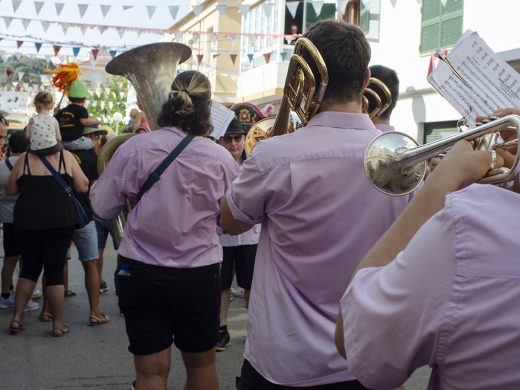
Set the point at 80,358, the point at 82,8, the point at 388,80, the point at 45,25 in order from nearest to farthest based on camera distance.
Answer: the point at 388,80 < the point at 80,358 < the point at 82,8 < the point at 45,25

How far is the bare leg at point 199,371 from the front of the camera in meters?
3.60

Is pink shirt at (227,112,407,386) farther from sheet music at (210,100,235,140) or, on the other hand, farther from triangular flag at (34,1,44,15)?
triangular flag at (34,1,44,15)

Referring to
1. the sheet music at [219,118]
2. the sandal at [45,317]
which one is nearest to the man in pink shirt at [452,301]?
the sheet music at [219,118]

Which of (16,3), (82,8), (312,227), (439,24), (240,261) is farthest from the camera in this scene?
(82,8)

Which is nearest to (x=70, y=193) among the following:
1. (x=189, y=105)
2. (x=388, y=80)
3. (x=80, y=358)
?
(x=80, y=358)

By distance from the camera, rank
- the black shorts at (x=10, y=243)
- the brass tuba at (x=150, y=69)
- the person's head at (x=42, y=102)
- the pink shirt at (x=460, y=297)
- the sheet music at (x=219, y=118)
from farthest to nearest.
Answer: the black shorts at (x=10, y=243) → the person's head at (x=42, y=102) → the sheet music at (x=219, y=118) → the brass tuba at (x=150, y=69) → the pink shirt at (x=460, y=297)

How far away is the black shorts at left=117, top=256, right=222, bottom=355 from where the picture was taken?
344cm

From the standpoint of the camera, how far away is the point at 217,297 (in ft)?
12.0

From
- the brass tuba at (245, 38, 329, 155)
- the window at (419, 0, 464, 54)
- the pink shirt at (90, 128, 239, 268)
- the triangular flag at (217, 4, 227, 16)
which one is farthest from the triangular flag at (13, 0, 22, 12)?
the brass tuba at (245, 38, 329, 155)

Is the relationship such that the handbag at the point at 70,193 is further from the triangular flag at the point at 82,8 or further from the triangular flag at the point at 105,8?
the triangular flag at the point at 105,8

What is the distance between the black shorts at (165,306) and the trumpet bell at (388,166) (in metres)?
1.67

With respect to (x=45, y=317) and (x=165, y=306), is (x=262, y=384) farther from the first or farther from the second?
(x=45, y=317)

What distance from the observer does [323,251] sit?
233cm

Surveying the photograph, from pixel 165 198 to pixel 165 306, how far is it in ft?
1.63
